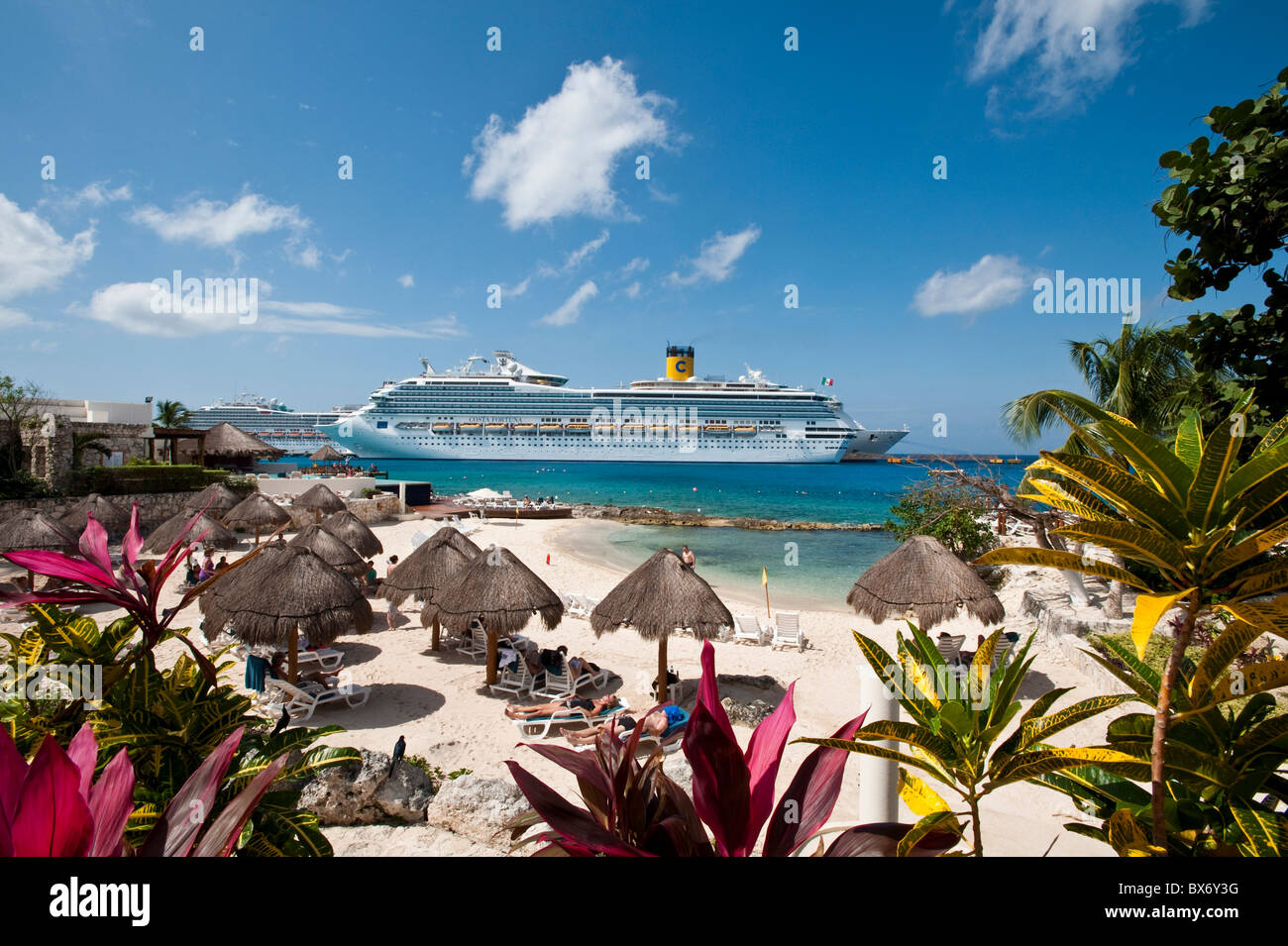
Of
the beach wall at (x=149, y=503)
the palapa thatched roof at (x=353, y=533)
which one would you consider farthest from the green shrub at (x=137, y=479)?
the palapa thatched roof at (x=353, y=533)

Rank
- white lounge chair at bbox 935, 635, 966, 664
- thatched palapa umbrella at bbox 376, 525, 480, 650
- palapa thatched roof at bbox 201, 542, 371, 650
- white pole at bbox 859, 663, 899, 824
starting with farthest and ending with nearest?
thatched palapa umbrella at bbox 376, 525, 480, 650 → white lounge chair at bbox 935, 635, 966, 664 → palapa thatched roof at bbox 201, 542, 371, 650 → white pole at bbox 859, 663, 899, 824

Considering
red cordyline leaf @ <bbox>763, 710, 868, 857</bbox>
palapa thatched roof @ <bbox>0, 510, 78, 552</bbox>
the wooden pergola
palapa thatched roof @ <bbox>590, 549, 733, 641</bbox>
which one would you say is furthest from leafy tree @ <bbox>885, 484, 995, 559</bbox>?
the wooden pergola

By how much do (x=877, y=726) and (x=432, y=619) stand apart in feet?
21.8

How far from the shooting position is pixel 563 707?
229 inches

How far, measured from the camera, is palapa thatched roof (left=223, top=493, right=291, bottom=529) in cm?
1280

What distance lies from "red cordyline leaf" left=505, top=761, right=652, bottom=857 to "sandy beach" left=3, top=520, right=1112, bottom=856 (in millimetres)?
1489

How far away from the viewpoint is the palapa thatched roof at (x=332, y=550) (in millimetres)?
8734

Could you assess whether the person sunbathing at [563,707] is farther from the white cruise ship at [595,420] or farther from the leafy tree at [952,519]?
the white cruise ship at [595,420]

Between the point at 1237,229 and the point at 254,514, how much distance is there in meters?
15.6

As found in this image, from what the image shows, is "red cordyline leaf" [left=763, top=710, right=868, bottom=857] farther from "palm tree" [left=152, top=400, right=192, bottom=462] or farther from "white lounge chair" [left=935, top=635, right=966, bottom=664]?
"palm tree" [left=152, top=400, right=192, bottom=462]

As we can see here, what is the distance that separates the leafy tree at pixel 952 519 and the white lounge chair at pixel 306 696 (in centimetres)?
1018

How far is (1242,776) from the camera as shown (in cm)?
142
